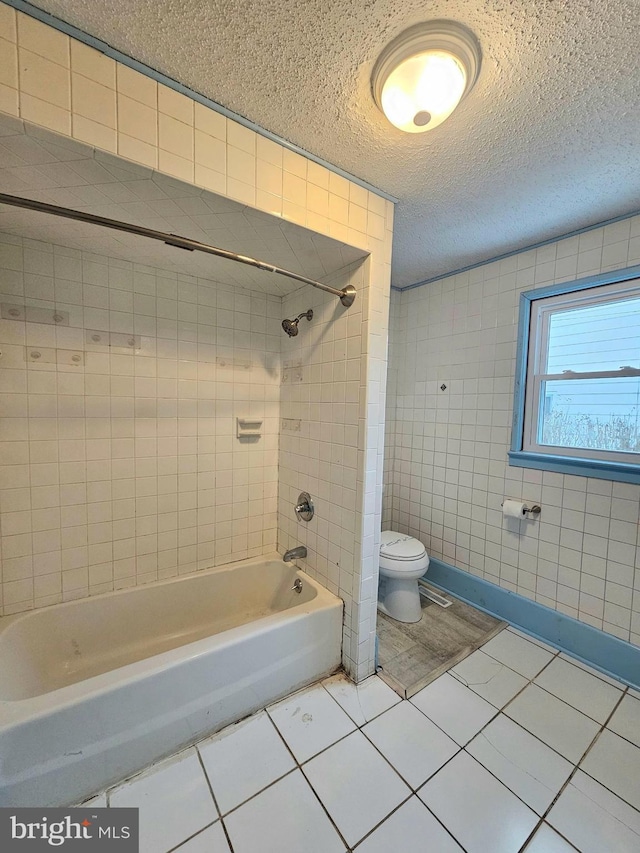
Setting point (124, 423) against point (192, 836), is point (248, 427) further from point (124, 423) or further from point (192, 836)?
point (192, 836)

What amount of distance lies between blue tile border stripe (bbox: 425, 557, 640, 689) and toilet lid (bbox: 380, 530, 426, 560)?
0.43m

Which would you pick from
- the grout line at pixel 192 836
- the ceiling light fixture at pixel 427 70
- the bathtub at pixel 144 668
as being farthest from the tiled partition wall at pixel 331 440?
the grout line at pixel 192 836

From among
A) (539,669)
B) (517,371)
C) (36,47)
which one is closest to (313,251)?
(36,47)

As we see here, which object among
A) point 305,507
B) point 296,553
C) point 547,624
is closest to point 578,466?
point 547,624

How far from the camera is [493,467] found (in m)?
2.10

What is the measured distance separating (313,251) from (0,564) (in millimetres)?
2013

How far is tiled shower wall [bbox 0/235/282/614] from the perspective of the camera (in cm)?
151

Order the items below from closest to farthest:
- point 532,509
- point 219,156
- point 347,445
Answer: point 219,156
point 347,445
point 532,509

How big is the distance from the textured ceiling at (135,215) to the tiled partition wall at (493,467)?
3.71ft

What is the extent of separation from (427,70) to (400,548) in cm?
212

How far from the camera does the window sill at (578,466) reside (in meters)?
1.58

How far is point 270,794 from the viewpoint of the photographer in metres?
1.10

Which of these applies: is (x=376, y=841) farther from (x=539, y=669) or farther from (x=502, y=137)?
(x=502, y=137)

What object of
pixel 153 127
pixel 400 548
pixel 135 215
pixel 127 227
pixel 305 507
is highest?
pixel 153 127
